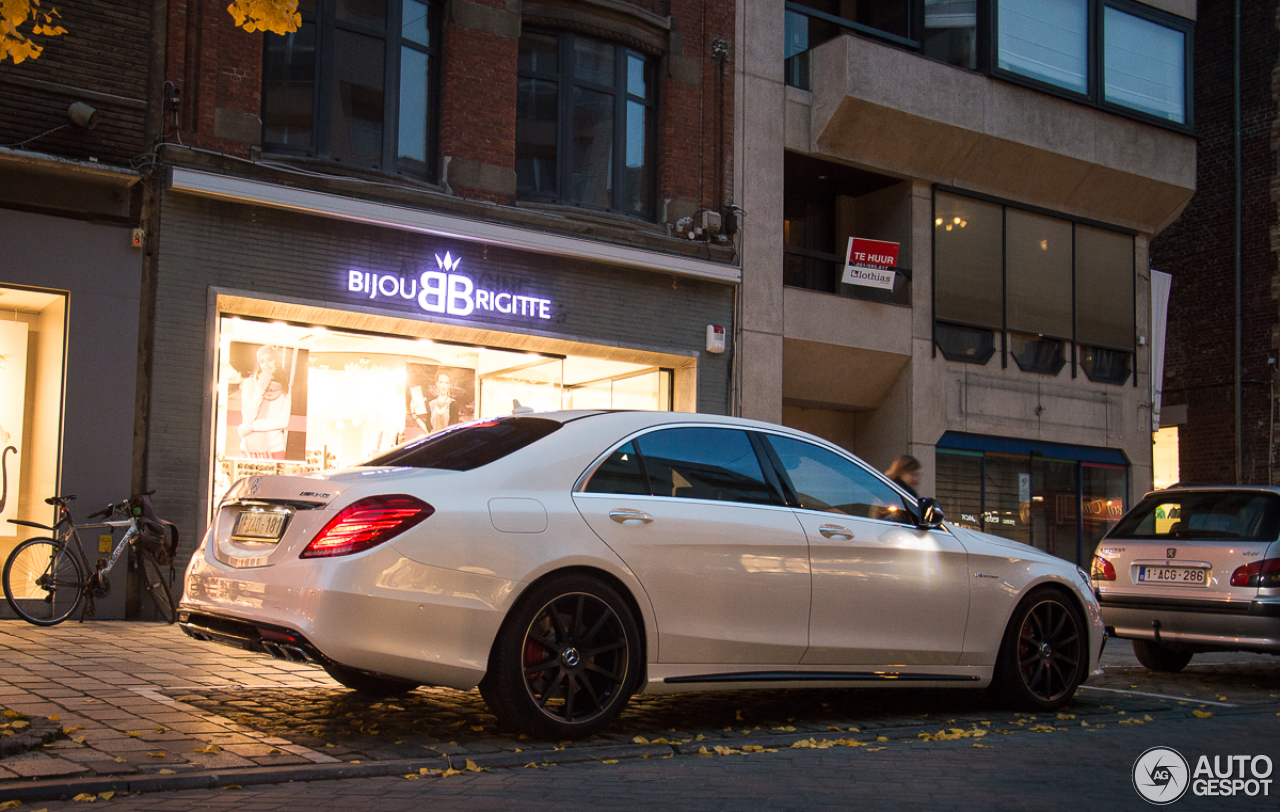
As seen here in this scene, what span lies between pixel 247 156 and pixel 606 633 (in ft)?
28.7

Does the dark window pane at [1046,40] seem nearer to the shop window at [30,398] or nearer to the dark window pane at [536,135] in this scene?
the dark window pane at [536,135]

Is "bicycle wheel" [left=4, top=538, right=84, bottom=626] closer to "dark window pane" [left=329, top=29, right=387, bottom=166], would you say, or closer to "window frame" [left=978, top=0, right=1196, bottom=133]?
"dark window pane" [left=329, top=29, right=387, bottom=166]

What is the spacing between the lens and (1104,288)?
2066 centimetres

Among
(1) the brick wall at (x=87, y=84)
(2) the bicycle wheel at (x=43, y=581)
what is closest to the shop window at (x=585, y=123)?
(1) the brick wall at (x=87, y=84)

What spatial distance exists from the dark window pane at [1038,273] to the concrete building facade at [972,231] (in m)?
0.04

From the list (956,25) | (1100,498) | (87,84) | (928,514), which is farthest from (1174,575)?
(956,25)

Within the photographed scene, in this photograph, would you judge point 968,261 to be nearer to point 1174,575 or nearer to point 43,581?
point 1174,575

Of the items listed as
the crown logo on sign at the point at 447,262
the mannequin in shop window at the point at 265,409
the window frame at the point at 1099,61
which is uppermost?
the window frame at the point at 1099,61

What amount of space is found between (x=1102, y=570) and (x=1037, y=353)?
969 cm

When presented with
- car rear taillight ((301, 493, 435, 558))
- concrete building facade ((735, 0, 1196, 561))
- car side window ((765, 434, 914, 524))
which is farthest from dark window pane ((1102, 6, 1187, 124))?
car rear taillight ((301, 493, 435, 558))

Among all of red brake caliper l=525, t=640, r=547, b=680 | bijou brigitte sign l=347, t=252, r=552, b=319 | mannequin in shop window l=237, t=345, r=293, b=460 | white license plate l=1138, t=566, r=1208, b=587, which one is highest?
bijou brigitte sign l=347, t=252, r=552, b=319

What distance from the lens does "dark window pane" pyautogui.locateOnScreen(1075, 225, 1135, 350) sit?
66.6ft

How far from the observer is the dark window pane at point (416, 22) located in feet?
47.4

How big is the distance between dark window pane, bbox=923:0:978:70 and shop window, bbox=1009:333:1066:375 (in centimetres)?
416
